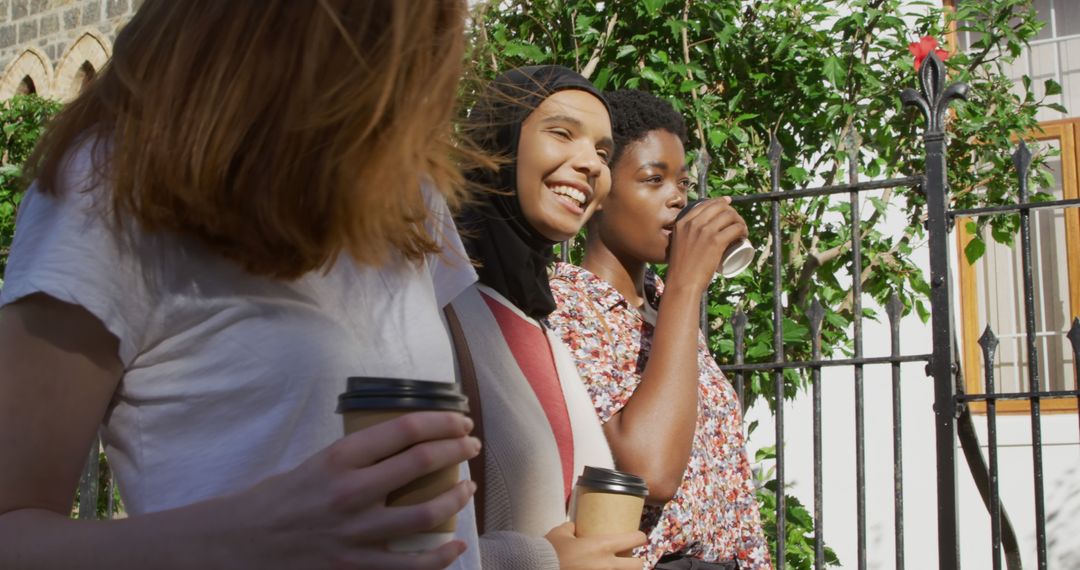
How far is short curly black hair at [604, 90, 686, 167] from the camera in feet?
9.70

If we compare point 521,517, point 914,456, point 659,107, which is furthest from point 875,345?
point 521,517

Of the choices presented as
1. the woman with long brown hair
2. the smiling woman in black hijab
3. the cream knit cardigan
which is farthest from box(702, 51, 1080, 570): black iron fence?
the woman with long brown hair

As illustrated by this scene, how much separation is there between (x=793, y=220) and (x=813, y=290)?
278 mm

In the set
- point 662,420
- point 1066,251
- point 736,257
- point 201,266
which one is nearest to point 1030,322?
point 736,257

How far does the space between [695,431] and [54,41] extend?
348 inches

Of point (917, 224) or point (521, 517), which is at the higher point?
point (917, 224)

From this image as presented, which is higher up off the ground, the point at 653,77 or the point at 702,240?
the point at 653,77

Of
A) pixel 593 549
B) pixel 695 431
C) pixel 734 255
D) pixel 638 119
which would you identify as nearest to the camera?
pixel 593 549

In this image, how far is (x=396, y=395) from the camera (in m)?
0.89

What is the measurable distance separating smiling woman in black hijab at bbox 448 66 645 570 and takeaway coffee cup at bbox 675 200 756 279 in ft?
1.18

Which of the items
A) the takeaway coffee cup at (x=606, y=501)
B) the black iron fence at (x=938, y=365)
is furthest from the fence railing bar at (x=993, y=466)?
the takeaway coffee cup at (x=606, y=501)

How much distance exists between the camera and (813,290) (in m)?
4.64

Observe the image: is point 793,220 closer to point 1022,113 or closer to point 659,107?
point 1022,113

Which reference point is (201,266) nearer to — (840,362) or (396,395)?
(396,395)
